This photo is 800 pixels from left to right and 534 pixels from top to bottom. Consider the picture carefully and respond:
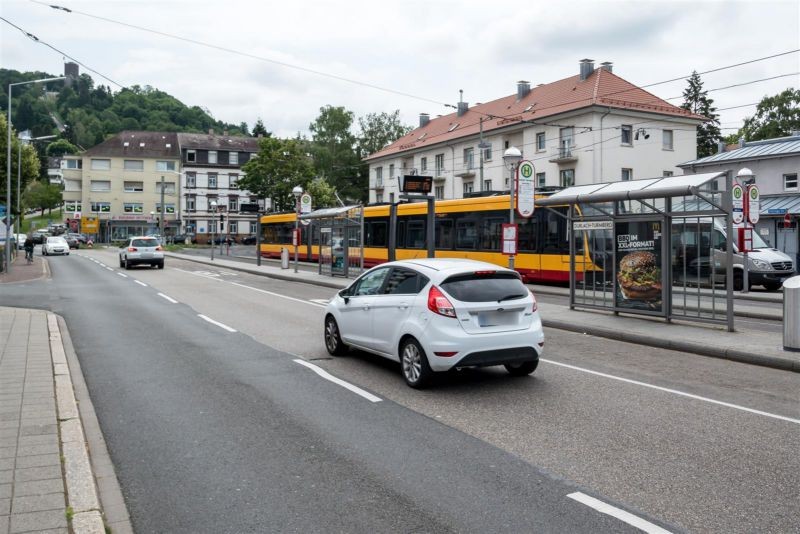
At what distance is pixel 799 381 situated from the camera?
869 cm

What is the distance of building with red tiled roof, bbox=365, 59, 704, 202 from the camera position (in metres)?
44.1

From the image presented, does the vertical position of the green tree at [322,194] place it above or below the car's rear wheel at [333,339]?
above

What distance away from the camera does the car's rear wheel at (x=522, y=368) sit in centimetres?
851

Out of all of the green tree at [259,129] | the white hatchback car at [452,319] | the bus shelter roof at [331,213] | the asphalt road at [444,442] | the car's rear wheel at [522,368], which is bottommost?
the asphalt road at [444,442]

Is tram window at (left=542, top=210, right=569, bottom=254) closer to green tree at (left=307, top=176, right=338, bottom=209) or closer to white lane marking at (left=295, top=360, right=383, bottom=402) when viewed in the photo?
white lane marking at (left=295, top=360, right=383, bottom=402)

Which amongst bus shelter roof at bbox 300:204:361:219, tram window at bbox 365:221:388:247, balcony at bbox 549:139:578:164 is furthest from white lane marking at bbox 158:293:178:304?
balcony at bbox 549:139:578:164

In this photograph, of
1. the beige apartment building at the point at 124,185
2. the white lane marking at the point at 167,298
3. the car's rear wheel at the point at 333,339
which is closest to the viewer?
the car's rear wheel at the point at 333,339

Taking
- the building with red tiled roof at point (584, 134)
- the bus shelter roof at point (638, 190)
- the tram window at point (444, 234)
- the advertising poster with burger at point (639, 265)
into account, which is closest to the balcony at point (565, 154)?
the building with red tiled roof at point (584, 134)

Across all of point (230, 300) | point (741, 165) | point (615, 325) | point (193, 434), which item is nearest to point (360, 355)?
point (193, 434)

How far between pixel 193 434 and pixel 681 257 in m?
9.89

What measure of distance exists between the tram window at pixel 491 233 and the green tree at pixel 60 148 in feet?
403

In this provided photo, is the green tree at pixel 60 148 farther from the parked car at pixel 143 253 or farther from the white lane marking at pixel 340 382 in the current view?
the white lane marking at pixel 340 382

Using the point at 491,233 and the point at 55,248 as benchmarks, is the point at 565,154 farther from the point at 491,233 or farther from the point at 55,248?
the point at 55,248

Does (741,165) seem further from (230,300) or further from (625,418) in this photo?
(625,418)
